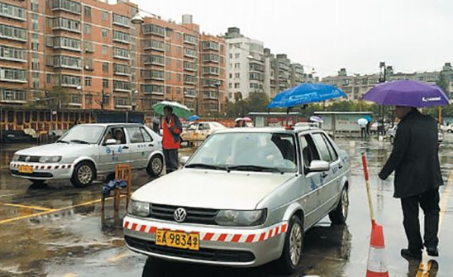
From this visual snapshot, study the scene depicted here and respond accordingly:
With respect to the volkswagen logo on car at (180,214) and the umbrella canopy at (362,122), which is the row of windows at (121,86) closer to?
the umbrella canopy at (362,122)

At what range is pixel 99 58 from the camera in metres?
65.9

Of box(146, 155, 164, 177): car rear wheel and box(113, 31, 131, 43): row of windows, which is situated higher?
box(113, 31, 131, 43): row of windows

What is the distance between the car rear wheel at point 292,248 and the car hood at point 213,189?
18.2 inches

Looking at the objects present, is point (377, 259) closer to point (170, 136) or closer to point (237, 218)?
point (237, 218)

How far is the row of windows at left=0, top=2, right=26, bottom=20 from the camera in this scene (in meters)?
52.2

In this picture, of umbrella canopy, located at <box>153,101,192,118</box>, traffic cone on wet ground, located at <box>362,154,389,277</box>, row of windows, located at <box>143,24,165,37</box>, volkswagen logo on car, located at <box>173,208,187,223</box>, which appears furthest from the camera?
row of windows, located at <box>143,24,165,37</box>

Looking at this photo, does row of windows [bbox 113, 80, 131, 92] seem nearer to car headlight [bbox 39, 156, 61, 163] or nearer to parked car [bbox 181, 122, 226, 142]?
parked car [bbox 181, 122, 226, 142]

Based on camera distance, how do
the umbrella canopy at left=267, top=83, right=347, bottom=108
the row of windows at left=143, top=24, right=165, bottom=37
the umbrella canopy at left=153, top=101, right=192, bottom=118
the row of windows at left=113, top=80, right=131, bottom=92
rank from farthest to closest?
the row of windows at left=143, top=24, right=165, bottom=37, the row of windows at left=113, top=80, right=131, bottom=92, the umbrella canopy at left=153, top=101, right=192, bottom=118, the umbrella canopy at left=267, top=83, right=347, bottom=108

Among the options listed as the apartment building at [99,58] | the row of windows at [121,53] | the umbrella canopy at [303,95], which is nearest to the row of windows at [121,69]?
the apartment building at [99,58]

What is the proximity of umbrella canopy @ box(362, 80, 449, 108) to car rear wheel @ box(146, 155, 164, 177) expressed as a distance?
7.94 meters

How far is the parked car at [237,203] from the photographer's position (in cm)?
409

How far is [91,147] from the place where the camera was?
1041 centimetres

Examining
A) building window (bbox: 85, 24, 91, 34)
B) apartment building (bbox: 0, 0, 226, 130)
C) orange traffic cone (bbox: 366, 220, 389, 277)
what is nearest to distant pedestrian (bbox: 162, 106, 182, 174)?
orange traffic cone (bbox: 366, 220, 389, 277)

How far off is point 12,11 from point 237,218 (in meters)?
57.8
